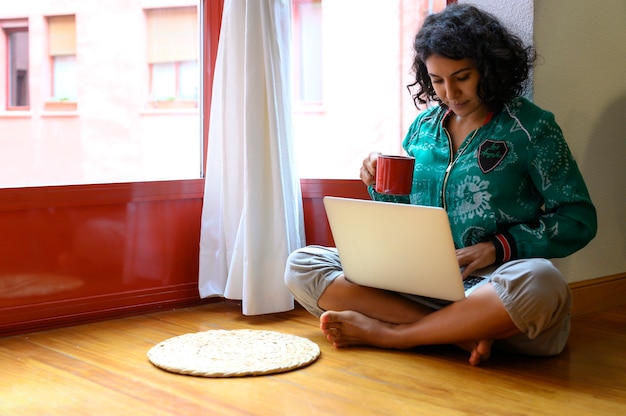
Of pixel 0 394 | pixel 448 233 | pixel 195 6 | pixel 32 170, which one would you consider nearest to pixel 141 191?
pixel 32 170

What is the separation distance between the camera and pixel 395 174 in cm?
184

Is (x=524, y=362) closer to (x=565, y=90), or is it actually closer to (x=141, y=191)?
(x=565, y=90)

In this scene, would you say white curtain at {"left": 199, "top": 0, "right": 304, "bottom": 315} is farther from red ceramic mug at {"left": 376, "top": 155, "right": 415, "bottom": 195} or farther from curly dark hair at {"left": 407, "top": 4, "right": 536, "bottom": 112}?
red ceramic mug at {"left": 376, "top": 155, "right": 415, "bottom": 195}

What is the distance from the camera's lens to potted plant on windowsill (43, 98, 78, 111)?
2337 mm

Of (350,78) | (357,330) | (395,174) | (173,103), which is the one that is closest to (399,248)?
(395,174)

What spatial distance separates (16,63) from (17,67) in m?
0.01

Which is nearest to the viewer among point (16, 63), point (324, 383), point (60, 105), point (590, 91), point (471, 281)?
point (324, 383)

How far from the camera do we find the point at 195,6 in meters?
2.62

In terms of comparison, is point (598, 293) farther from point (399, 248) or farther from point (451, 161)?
point (399, 248)

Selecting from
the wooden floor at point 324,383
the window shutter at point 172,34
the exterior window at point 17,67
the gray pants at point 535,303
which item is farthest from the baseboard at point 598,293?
the exterior window at point 17,67

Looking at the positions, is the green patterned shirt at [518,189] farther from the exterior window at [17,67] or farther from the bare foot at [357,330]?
the exterior window at [17,67]

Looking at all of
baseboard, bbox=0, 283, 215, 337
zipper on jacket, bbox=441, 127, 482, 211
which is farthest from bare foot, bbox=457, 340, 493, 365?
baseboard, bbox=0, 283, 215, 337

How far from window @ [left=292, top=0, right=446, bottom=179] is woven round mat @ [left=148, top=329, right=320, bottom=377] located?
75 cm

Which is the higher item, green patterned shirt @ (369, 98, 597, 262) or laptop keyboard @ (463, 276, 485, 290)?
green patterned shirt @ (369, 98, 597, 262)
